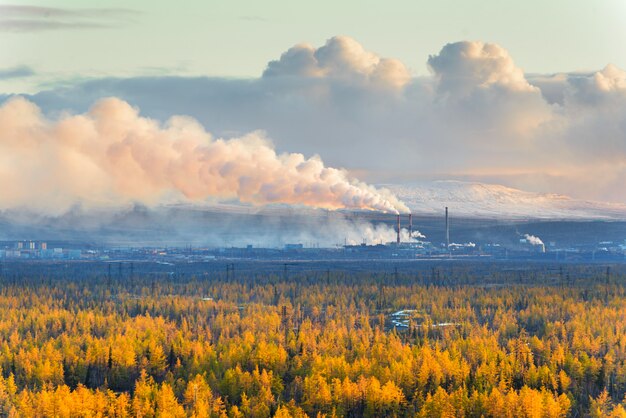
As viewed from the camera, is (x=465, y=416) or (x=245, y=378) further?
(x=245, y=378)

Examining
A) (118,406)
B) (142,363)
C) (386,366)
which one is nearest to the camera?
(118,406)

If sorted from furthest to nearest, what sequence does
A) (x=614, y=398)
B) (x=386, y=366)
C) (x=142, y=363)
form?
(x=142, y=363) < (x=386, y=366) < (x=614, y=398)

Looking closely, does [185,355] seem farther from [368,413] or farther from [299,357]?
[368,413]

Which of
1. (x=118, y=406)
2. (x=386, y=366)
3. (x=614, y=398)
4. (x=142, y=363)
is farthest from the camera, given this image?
(x=142, y=363)

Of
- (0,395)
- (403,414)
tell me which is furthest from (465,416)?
(0,395)

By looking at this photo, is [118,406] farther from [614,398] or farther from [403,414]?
[614,398]

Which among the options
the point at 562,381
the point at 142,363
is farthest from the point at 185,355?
the point at 562,381

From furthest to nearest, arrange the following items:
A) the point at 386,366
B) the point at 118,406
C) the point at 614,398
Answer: the point at 386,366 < the point at 614,398 < the point at 118,406

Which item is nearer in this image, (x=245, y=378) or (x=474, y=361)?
(x=245, y=378)
